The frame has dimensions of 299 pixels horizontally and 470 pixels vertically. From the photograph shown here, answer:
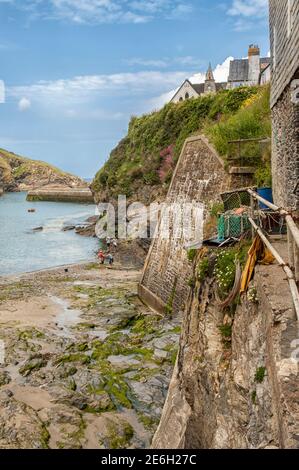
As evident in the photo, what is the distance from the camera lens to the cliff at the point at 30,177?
127 m

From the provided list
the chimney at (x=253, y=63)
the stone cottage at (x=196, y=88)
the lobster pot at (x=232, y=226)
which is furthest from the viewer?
the stone cottage at (x=196, y=88)

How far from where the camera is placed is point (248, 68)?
47688 millimetres

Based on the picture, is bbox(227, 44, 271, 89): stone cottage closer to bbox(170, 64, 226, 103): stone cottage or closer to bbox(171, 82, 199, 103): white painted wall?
bbox(170, 64, 226, 103): stone cottage

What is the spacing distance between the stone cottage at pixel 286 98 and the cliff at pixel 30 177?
112357 mm

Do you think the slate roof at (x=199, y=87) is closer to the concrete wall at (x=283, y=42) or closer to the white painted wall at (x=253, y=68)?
the white painted wall at (x=253, y=68)

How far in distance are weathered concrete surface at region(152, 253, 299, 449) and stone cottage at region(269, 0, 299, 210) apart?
2.90 meters

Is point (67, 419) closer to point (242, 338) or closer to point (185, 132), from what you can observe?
point (242, 338)

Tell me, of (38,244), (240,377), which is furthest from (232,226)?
(38,244)

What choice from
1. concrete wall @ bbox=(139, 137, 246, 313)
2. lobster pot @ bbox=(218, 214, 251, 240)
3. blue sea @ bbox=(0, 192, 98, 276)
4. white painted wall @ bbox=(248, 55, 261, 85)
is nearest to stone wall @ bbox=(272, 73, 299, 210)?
lobster pot @ bbox=(218, 214, 251, 240)

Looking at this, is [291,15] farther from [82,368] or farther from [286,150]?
[82,368]

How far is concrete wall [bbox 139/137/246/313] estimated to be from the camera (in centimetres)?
1662

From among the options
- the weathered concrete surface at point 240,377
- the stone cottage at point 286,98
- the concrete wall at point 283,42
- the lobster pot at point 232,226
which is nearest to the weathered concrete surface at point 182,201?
the stone cottage at point 286,98

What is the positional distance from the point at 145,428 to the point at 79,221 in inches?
1925

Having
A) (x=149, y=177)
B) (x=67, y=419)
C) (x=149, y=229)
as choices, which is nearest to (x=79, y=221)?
(x=149, y=177)
